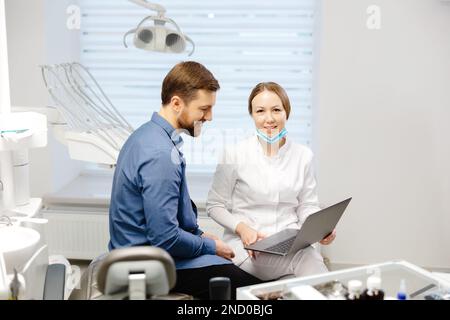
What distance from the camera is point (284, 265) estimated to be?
2.38m

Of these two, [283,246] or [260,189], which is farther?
[260,189]

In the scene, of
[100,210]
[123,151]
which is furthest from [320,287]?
[100,210]

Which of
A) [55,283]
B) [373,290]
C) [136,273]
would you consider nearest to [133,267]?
[136,273]

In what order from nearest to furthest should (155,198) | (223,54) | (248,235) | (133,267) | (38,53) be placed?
(133,267), (155,198), (248,235), (38,53), (223,54)

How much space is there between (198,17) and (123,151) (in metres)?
1.48

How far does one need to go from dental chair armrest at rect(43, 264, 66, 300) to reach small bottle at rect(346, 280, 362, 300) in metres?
0.81

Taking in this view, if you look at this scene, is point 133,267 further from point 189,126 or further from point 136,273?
point 189,126

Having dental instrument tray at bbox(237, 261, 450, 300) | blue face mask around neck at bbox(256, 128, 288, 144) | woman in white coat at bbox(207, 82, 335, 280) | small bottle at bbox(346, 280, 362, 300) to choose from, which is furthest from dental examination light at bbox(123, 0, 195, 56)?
small bottle at bbox(346, 280, 362, 300)

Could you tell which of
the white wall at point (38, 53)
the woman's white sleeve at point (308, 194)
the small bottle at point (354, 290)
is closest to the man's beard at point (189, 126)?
the woman's white sleeve at point (308, 194)

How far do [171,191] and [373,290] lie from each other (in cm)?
75

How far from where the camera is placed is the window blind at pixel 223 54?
3.37 m

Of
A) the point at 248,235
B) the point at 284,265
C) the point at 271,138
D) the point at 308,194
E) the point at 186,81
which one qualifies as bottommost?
the point at 284,265

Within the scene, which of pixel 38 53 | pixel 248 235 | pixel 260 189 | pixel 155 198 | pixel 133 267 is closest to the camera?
pixel 133 267

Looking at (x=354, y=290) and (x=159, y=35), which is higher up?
(x=159, y=35)
